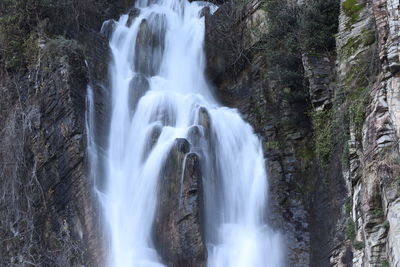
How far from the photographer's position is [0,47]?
1822cm

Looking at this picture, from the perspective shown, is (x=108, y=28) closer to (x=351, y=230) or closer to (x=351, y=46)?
(x=351, y=46)

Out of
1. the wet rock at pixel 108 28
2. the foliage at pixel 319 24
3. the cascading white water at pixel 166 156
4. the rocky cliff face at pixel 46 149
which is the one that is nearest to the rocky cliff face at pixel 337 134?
the foliage at pixel 319 24

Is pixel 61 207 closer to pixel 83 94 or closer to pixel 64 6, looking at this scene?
pixel 83 94

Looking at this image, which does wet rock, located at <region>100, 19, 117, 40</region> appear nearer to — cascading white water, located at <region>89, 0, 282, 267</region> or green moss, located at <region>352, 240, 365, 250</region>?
cascading white water, located at <region>89, 0, 282, 267</region>

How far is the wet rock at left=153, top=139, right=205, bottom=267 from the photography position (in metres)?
14.0

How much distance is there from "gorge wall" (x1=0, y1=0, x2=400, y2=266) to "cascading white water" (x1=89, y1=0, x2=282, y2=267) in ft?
1.49

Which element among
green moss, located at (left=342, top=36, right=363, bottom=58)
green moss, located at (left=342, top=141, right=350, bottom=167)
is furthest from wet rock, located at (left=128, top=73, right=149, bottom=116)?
green moss, located at (left=342, top=141, right=350, bottom=167)

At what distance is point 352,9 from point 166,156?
5966 mm

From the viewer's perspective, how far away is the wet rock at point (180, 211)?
14.0 meters

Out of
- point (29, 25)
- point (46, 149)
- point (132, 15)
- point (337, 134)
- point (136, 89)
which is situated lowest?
point (46, 149)

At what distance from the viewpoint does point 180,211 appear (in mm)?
14461

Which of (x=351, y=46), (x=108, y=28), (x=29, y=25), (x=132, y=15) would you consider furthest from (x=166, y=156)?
(x=132, y=15)

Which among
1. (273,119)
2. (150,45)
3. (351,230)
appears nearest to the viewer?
(351,230)

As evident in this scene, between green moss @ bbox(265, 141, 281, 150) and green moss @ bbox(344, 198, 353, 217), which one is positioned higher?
green moss @ bbox(265, 141, 281, 150)
